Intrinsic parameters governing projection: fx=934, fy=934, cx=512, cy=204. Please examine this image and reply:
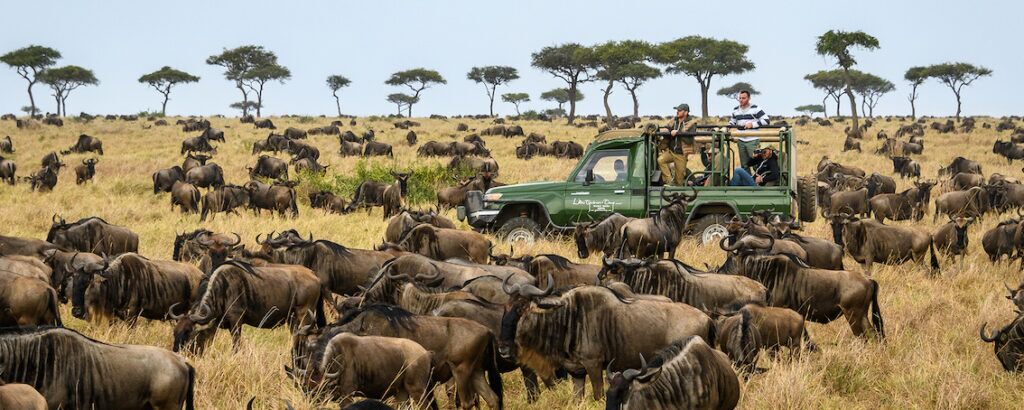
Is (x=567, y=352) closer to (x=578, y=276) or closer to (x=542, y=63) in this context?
(x=578, y=276)

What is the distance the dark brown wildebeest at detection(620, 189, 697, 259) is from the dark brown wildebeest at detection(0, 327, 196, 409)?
7.11 meters

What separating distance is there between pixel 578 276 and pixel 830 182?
15.1 meters

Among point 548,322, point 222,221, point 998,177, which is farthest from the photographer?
point 998,177

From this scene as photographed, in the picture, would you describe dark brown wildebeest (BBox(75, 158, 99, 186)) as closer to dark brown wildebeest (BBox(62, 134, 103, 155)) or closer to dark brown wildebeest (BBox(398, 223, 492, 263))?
dark brown wildebeest (BBox(62, 134, 103, 155))

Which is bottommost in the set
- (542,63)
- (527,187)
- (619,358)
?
(619,358)

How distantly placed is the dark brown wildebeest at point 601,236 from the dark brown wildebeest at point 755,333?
15.5 feet

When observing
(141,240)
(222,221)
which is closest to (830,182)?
(222,221)

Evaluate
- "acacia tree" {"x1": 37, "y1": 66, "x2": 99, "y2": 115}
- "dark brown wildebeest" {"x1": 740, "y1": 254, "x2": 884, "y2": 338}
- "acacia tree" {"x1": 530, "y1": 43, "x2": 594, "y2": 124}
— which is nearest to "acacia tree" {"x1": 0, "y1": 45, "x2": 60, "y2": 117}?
"acacia tree" {"x1": 37, "y1": 66, "x2": 99, "y2": 115}

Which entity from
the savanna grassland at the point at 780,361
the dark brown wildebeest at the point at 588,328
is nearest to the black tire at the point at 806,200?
the savanna grassland at the point at 780,361

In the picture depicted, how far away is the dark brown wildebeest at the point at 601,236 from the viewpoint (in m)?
12.4

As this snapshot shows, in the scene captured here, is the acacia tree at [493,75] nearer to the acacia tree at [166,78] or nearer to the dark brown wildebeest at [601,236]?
the acacia tree at [166,78]

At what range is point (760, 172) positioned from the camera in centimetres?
1427

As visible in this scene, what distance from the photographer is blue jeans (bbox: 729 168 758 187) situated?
13969mm

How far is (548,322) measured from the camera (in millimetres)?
6902
